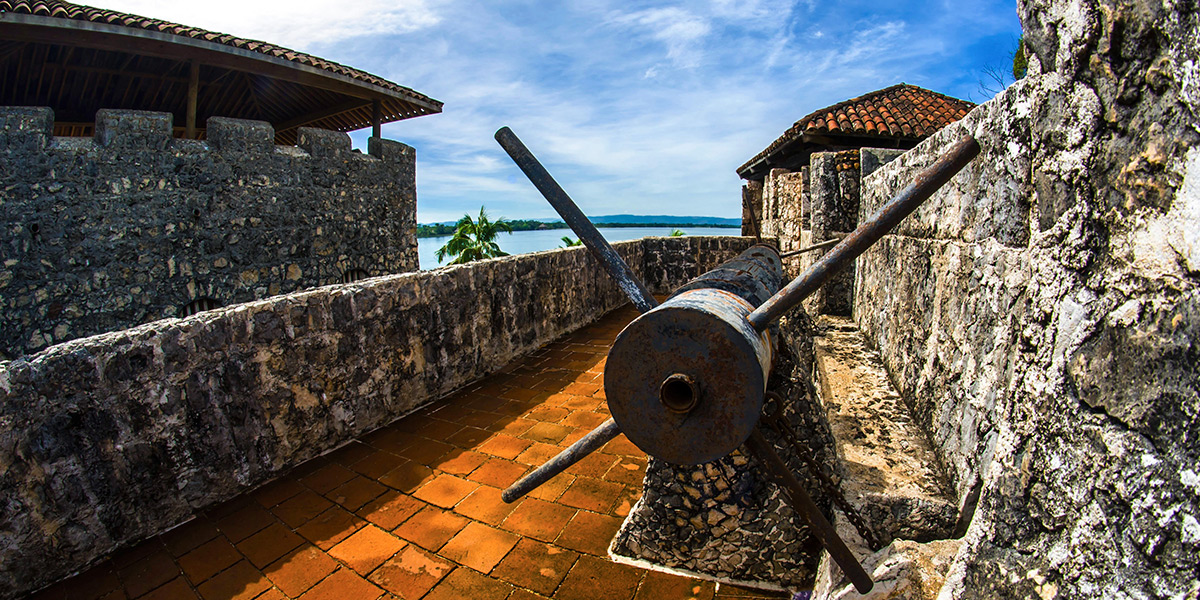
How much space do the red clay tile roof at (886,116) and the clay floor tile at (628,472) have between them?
23.6ft

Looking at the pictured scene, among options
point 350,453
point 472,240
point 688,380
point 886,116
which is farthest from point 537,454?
point 472,240

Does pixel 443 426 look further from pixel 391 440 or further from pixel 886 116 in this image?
pixel 886 116

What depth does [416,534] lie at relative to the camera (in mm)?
2600

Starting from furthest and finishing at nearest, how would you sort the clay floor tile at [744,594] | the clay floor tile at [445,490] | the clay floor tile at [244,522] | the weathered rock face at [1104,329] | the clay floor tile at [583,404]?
the clay floor tile at [583,404]
the clay floor tile at [445,490]
the clay floor tile at [244,522]
the clay floor tile at [744,594]
the weathered rock face at [1104,329]

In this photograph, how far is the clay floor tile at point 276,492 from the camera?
9.62ft

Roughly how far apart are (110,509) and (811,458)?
3213 mm

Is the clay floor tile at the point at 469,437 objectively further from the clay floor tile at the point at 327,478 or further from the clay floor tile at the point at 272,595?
the clay floor tile at the point at 272,595

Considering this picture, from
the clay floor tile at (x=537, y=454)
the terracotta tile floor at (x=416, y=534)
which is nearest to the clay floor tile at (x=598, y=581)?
the terracotta tile floor at (x=416, y=534)

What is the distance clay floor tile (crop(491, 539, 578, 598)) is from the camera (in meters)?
2.25

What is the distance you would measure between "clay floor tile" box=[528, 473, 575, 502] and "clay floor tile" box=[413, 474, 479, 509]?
14.9 inches

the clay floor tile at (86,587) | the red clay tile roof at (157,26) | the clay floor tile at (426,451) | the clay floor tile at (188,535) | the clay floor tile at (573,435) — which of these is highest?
the red clay tile roof at (157,26)

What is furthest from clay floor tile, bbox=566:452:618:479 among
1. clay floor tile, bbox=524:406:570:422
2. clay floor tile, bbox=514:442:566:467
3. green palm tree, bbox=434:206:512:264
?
green palm tree, bbox=434:206:512:264

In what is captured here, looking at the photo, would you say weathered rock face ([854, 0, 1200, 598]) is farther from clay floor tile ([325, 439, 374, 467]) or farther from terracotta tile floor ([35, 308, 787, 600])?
A: clay floor tile ([325, 439, 374, 467])

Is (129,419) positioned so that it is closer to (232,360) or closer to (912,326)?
(232,360)
